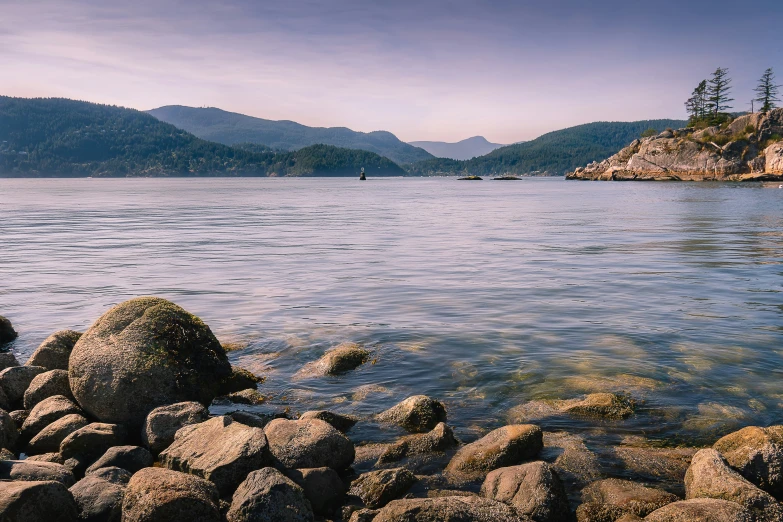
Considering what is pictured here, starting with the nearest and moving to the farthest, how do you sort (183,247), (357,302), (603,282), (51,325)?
(51,325), (357,302), (603,282), (183,247)

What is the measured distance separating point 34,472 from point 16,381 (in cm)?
422

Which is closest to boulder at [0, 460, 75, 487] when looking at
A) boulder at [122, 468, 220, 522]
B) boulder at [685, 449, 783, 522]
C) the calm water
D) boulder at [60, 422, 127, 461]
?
boulder at [60, 422, 127, 461]

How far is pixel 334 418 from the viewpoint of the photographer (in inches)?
353

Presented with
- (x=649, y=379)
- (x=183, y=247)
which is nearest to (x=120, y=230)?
(x=183, y=247)

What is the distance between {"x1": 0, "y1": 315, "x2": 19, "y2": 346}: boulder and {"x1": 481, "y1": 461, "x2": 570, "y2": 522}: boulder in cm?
1319

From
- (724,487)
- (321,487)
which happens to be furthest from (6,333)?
(724,487)

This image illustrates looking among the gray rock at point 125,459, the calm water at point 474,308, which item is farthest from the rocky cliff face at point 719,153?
the gray rock at point 125,459

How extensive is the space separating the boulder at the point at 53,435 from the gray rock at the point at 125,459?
1176mm

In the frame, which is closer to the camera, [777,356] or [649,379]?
[649,379]

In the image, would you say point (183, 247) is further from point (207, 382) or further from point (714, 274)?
point (714, 274)

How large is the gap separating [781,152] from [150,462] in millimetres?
146997

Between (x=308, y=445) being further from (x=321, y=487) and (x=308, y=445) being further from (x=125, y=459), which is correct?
(x=125, y=459)

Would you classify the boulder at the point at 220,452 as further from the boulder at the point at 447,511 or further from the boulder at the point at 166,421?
the boulder at the point at 447,511

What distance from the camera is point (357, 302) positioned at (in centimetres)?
1825
